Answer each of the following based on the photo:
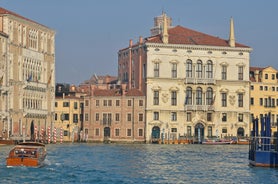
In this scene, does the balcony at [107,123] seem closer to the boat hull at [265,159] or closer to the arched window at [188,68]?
the arched window at [188,68]

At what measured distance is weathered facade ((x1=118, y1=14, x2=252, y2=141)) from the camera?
269ft

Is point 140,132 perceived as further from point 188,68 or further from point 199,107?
point 188,68

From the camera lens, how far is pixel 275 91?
3418 inches

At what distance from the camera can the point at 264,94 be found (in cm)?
8656

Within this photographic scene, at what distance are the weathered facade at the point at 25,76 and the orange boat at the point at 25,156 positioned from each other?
28174 mm

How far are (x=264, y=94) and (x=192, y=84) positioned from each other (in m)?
7.86

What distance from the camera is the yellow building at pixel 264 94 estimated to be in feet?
283

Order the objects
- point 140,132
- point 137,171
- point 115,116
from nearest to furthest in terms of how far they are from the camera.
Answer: point 137,171
point 140,132
point 115,116

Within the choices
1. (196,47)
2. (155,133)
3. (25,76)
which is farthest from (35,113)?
(196,47)

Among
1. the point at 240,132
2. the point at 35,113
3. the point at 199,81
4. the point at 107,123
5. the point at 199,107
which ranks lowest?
the point at 240,132

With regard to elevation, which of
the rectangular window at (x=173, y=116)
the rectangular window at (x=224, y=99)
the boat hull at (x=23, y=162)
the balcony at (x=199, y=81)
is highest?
the balcony at (x=199, y=81)

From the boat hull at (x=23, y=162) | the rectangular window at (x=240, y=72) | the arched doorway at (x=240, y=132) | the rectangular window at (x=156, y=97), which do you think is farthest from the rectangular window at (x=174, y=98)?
the boat hull at (x=23, y=162)

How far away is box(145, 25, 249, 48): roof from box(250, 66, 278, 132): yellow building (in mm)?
3804

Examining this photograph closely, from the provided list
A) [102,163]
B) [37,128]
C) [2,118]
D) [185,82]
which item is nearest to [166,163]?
[102,163]
